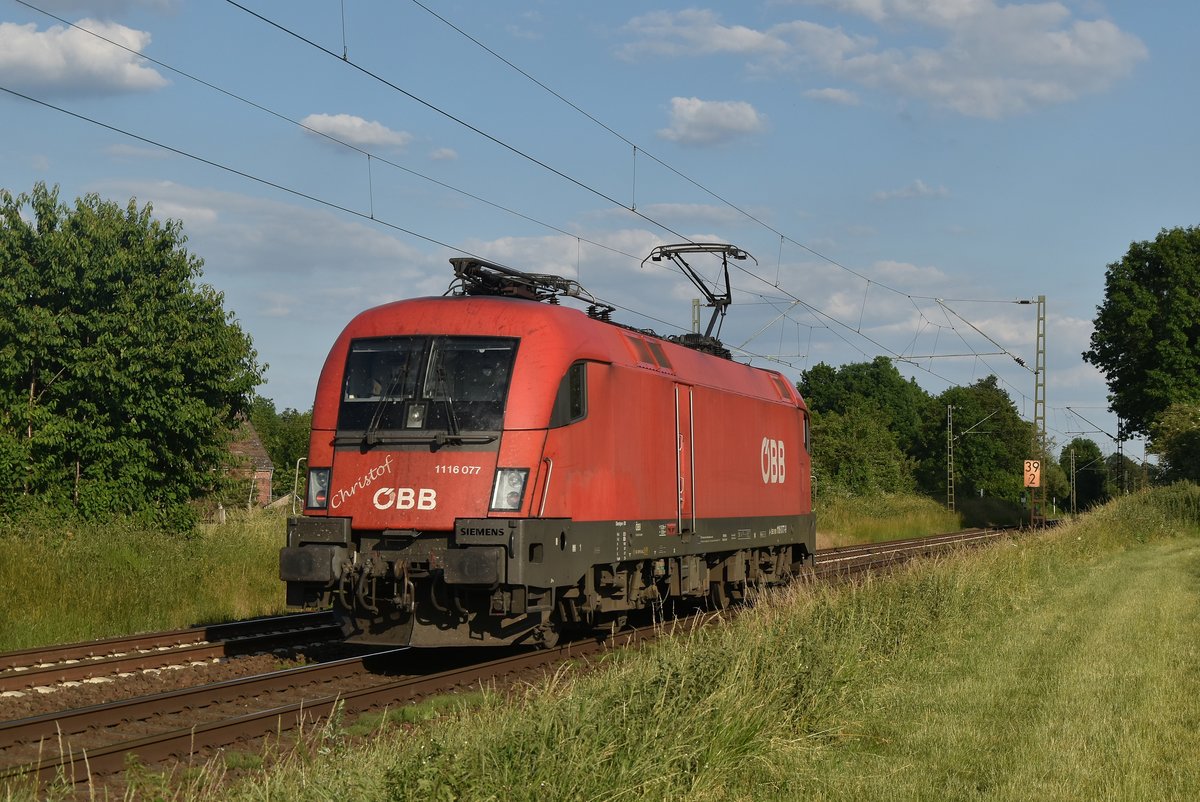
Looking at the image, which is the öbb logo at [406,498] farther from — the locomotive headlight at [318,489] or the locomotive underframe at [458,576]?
the locomotive headlight at [318,489]

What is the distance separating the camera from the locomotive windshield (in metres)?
11.8

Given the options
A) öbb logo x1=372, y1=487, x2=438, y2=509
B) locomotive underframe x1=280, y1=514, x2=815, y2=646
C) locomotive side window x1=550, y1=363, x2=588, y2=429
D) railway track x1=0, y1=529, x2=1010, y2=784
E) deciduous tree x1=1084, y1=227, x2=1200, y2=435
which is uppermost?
deciduous tree x1=1084, y1=227, x2=1200, y2=435

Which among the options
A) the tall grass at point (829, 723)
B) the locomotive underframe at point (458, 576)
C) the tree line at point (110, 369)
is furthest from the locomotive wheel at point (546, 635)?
the tree line at point (110, 369)

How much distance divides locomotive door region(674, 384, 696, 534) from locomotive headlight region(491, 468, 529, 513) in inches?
151

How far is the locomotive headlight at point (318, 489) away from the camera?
12.0 meters

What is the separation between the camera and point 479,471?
11.4m

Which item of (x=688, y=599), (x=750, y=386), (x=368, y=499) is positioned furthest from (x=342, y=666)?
(x=750, y=386)

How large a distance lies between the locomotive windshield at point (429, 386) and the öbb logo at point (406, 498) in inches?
23.9

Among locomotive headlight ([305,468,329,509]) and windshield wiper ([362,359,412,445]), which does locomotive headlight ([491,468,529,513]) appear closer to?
windshield wiper ([362,359,412,445])

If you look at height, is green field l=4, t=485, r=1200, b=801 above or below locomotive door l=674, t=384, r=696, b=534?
below

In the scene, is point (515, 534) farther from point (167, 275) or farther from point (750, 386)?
point (167, 275)

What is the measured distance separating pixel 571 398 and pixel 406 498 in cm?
196

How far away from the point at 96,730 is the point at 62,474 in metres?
12.7

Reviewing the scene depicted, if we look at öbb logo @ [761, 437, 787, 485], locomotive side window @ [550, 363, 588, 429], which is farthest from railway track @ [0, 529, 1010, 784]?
öbb logo @ [761, 437, 787, 485]
